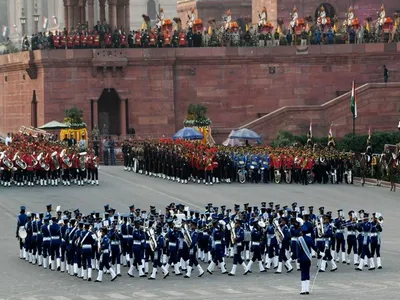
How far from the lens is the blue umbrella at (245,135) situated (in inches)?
2662

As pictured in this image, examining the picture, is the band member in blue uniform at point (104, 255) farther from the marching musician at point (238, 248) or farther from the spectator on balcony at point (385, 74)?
the spectator on balcony at point (385, 74)

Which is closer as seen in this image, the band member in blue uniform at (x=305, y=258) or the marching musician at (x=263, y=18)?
the band member in blue uniform at (x=305, y=258)

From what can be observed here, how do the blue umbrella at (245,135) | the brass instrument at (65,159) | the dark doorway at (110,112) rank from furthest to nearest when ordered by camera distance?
the dark doorway at (110,112), the blue umbrella at (245,135), the brass instrument at (65,159)

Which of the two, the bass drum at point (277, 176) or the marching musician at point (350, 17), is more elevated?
the marching musician at point (350, 17)

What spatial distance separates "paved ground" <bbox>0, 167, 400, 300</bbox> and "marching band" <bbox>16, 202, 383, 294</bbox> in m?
Result: 0.42

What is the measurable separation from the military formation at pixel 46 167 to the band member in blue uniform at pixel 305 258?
2166 cm

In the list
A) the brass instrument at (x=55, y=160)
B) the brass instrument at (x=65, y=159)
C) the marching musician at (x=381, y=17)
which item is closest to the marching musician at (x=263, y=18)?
the marching musician at (x=381, y=17)

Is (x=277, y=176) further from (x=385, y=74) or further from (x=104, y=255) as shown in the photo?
(x=104, y=255)

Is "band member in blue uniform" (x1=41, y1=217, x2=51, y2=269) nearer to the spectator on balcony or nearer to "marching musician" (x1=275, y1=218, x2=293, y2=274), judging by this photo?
"marching musician" (x1=275, y1=218, x2=293, y2=274)

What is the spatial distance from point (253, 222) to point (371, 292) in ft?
19.0

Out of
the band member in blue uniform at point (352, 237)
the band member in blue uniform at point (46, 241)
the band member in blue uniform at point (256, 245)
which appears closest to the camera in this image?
the band member in blue uniform at point (256, 245)

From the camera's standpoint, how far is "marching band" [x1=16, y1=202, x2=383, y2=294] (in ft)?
133

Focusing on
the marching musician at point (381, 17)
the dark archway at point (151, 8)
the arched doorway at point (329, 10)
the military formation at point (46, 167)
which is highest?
the dark archway at point (151, 8)

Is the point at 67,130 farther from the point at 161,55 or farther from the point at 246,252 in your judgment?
the point at 246,252
